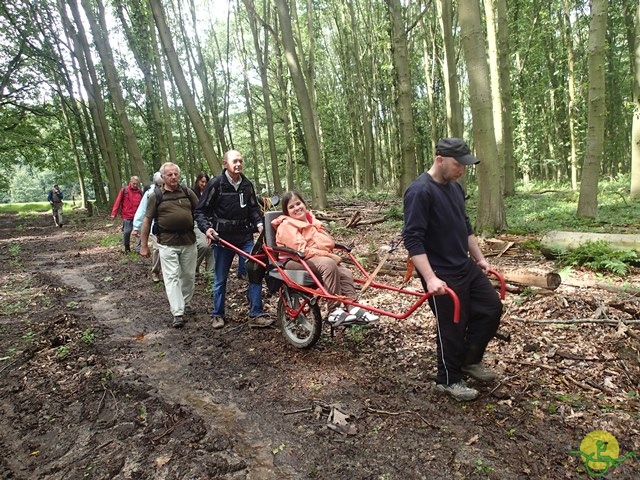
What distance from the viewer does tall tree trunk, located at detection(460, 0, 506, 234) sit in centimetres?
737

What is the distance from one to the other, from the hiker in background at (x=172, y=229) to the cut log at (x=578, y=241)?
18.3 ft

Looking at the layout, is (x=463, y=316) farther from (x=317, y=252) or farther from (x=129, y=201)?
(x=129, y=201)

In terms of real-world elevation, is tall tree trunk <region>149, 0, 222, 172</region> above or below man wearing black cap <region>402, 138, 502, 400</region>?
above

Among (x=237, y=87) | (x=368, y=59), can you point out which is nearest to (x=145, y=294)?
(x=368, y=59)

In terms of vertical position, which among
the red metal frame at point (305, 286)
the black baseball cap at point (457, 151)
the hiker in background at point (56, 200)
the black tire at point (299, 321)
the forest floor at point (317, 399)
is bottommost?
the forest floor at point (317, 399)

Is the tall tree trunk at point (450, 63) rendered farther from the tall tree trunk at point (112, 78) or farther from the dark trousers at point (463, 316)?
the dark trousers at point (463, 316)

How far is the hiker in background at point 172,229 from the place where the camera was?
19.2 feet

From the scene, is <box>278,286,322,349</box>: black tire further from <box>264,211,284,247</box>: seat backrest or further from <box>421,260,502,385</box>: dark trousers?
<box>421,260,502,385</box>: dark trousers

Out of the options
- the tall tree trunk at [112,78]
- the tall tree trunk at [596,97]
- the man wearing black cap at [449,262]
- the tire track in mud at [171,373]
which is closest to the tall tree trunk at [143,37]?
the tall tree trunk at [112,78]

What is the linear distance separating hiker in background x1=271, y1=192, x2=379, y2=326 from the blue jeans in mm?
1168

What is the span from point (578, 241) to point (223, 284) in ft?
17.9

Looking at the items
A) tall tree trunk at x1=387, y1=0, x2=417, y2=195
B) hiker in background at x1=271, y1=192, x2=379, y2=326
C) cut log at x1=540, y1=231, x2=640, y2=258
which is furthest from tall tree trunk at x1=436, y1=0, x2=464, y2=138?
hiker in background at x1=271, y1=192, x2=379, y2=326

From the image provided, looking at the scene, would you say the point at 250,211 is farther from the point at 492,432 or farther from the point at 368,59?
the point at 368,59

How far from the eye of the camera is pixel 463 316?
3.40m
